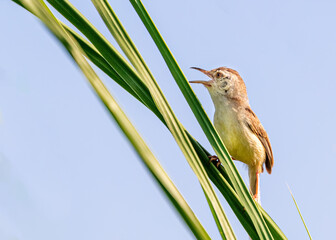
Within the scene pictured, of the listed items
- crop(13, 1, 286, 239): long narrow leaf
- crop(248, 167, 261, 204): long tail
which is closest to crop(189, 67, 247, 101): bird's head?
crop(248, 167, 261, 204): long tail

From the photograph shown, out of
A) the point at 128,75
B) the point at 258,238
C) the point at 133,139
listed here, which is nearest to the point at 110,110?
the point at 133,139

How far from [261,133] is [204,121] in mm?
3864

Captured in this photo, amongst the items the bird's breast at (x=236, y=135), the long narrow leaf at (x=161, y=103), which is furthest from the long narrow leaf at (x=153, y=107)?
the bird's breast at (x=236, y=135)

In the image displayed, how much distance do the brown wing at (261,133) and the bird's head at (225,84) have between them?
243 millimetres

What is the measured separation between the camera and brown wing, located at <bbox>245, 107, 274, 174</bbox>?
201 inches

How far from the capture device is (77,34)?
65.6 inches

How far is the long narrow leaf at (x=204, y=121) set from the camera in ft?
4.75

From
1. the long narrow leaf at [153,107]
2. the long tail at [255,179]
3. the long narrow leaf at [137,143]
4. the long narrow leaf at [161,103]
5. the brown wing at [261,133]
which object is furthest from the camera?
the long tail at [255,179]

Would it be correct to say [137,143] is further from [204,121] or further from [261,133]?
[261,133]

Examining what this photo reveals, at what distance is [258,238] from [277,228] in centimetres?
13

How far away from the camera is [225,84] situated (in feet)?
17.7

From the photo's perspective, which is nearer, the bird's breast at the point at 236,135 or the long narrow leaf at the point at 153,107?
the long narrow leaf at the point at 153,107

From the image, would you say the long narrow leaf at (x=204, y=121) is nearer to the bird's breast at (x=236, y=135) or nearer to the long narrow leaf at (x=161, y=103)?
the long narrow leaf at (x=161, y=103)

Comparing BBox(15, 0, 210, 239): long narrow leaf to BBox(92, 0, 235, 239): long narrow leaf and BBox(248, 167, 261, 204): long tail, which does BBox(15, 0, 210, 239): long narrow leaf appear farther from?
BBox(248, 167, 261, 204): long tail
